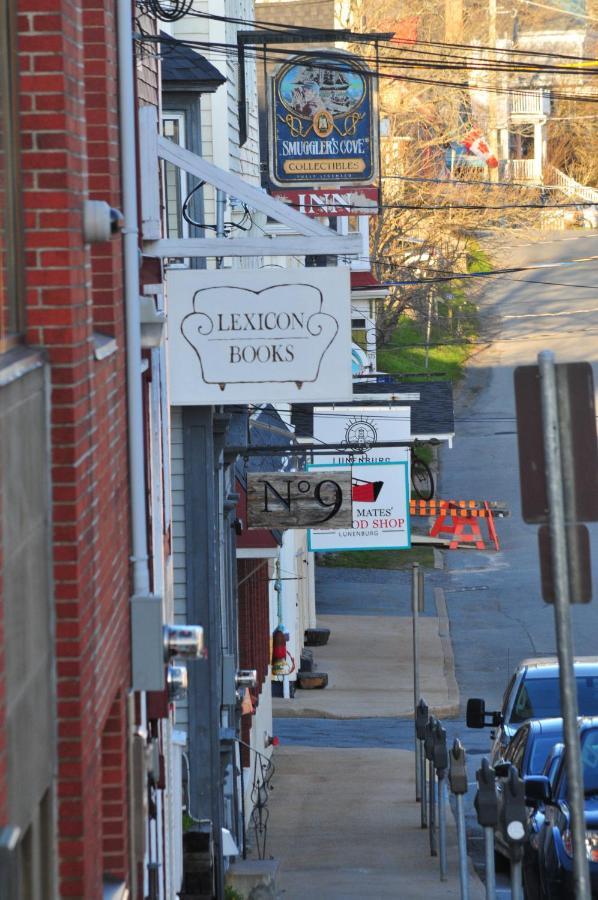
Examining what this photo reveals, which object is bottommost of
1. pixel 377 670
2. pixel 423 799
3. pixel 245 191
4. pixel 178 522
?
pixel 377 670

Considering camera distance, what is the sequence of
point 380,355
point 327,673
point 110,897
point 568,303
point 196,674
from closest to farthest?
point 110,897 < point 196,674 < point 327,673 < point 380,355 < point 568,303

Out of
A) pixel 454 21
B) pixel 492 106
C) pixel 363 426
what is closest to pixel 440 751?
pixel 363 426

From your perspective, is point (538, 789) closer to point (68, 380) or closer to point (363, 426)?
point (68, 380)

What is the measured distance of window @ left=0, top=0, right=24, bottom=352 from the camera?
5.13 meters

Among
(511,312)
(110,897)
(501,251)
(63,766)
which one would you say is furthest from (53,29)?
(501,251)

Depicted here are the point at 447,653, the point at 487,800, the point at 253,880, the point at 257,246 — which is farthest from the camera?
the point at 447,653

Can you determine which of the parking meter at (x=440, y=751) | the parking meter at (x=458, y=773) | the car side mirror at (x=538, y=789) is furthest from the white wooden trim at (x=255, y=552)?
the car side mirror at (x=538, y=789)

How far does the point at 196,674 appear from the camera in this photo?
13359mm

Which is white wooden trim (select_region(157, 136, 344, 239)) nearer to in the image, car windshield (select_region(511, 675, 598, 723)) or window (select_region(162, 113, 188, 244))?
window (select_region(162, 113, 188, 244))

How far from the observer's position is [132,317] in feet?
24.0

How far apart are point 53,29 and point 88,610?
2041 millimetres

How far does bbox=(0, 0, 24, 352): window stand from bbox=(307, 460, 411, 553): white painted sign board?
14279 millimetres

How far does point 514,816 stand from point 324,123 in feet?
28.0

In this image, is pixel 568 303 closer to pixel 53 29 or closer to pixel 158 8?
pixel 158 8
